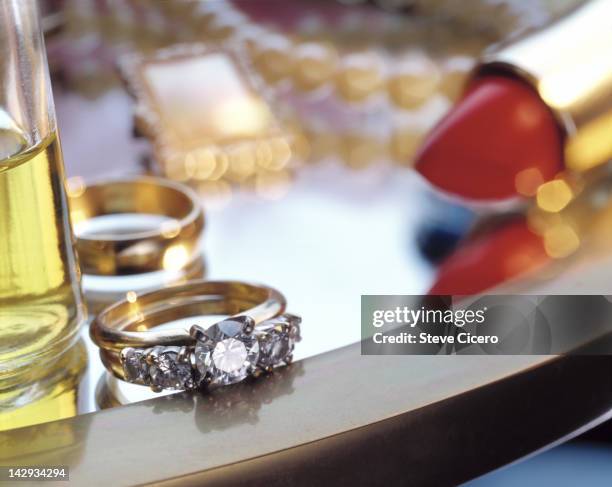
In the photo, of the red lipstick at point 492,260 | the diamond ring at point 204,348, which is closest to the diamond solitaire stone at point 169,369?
the diamond ring at point 204,348

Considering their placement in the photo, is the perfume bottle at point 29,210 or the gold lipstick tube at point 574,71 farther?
the gold lipstick tube at point 574,71

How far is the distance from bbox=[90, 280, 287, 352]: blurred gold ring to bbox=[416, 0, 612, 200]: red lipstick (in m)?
0.10

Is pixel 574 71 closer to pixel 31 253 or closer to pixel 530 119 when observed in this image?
pixel 530 119

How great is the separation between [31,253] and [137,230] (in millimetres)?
119

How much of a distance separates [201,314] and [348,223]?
95 millimetres

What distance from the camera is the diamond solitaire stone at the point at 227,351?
301 mm

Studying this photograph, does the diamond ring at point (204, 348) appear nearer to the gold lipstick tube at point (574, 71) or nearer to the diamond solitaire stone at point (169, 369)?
the diamond solitaire stone at point (169, 369)

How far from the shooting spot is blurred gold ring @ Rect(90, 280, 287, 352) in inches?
12.7

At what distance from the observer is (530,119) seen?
397mm

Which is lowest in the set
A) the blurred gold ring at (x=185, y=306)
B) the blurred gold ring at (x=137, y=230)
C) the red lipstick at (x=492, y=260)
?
the red lipstick at (x=492, y=260)

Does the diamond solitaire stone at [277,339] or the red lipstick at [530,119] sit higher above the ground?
the red lipstick at [530,119]

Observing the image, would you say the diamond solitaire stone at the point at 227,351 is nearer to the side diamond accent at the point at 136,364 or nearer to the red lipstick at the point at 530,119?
the side diamond accent at the point at 136,364

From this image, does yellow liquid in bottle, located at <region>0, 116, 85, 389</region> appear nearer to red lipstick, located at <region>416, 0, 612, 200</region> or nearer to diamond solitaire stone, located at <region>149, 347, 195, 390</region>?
diamond solitaire stone, located at <region>149, 347, 195, 390</region>

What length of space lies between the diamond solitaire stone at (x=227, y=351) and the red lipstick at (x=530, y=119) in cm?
13
